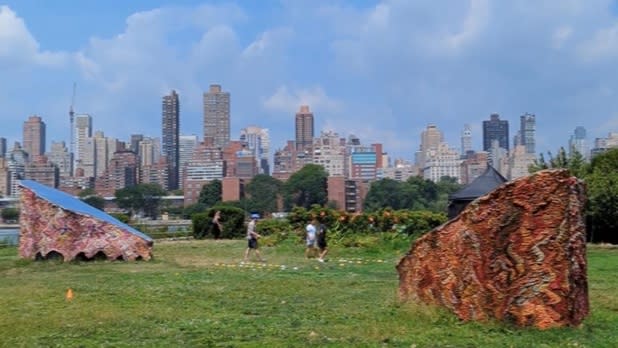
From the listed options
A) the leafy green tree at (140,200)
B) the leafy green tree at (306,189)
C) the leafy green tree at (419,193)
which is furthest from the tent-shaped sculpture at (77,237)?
the leafy green tree at (140,200)

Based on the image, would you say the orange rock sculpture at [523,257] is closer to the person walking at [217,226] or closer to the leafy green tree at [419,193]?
the person walking at [217,226]

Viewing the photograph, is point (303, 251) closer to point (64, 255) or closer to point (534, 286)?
point (64, 255)

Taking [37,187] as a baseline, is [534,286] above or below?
below

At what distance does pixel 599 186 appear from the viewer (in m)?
34.2

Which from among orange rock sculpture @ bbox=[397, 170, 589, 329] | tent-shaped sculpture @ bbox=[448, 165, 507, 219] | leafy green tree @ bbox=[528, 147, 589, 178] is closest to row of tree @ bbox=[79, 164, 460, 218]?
leafy green tree @ bbox=[528, 147, 589, 178]

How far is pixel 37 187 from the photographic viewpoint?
24594 millimetres

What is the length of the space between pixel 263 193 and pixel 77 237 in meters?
90.7

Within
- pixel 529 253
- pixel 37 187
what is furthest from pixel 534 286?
pixel 37 187

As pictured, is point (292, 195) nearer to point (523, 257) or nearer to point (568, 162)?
point (568, 162)

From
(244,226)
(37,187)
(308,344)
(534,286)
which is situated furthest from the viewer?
(244,226)

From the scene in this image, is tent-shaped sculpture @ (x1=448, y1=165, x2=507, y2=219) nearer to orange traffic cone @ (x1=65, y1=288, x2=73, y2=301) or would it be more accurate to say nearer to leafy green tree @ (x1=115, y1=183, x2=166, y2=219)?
orange traffic cone @ (x1=65, y1=288, x2=73, y2=301)

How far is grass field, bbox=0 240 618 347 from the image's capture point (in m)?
8.74

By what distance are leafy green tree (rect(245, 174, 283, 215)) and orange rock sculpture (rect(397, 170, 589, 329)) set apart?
96883mm

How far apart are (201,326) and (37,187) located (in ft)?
54.3
